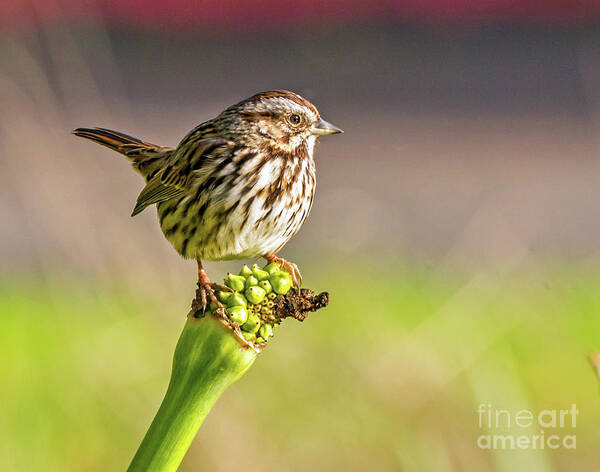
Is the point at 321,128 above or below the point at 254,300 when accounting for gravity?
above

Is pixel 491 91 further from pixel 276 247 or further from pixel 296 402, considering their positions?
pixel 276 247

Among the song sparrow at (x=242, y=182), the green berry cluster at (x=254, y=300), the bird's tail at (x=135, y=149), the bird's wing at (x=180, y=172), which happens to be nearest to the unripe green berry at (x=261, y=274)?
the green berry cluster at (x=254, y=300)

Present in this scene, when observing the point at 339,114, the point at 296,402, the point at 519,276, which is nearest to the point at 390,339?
the point at 296,402

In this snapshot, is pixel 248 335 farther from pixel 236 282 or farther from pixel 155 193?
pixel 155 193

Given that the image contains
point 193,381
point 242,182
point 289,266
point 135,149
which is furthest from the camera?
point 135,149

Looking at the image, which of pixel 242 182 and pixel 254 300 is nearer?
pixel 254 300

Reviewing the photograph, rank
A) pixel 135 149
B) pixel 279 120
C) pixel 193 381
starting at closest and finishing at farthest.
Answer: pixel 193 381 → pixel 279 120 → pixel 135 149

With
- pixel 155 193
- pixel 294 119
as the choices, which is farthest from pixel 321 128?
pixel 155 193
